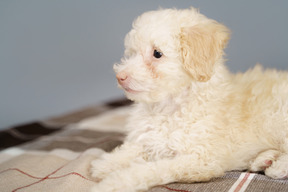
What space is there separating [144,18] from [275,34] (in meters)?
2.32

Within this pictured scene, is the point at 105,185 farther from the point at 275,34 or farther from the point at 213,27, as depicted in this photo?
the point at 275,34

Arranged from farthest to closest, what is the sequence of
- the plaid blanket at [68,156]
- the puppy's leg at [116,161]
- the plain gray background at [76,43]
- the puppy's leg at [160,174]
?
1. the plain gray background at [76,43]
2. the puppy's leg at [116,161]
3. the plaid blanket at [68,156]
4. the puppy's leg at [160,174]

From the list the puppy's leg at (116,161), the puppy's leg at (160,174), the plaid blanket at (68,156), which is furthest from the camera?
the puppy's leg at (116,161)

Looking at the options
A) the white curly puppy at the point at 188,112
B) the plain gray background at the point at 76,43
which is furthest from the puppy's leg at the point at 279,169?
the plain gray background at the point at 76,43

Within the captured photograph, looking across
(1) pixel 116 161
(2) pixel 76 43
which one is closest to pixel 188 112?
(1) pixel 116 161

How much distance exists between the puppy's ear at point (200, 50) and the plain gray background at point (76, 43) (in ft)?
6.06

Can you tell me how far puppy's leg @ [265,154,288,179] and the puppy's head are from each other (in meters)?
0.55

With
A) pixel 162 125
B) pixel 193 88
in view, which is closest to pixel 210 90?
pixel 193 88

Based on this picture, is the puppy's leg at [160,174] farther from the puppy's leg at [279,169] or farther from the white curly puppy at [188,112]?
the puppy's leg at [279,169]

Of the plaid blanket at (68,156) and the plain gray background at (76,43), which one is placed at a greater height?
the plain gray background at (76,43)

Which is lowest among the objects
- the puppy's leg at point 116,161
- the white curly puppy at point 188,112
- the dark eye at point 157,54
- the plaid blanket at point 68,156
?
the plaid blanket at point 68,156

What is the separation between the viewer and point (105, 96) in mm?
4375

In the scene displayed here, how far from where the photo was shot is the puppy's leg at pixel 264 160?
152 cm

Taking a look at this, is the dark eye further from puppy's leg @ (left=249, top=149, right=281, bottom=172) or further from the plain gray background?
the plain gray background
